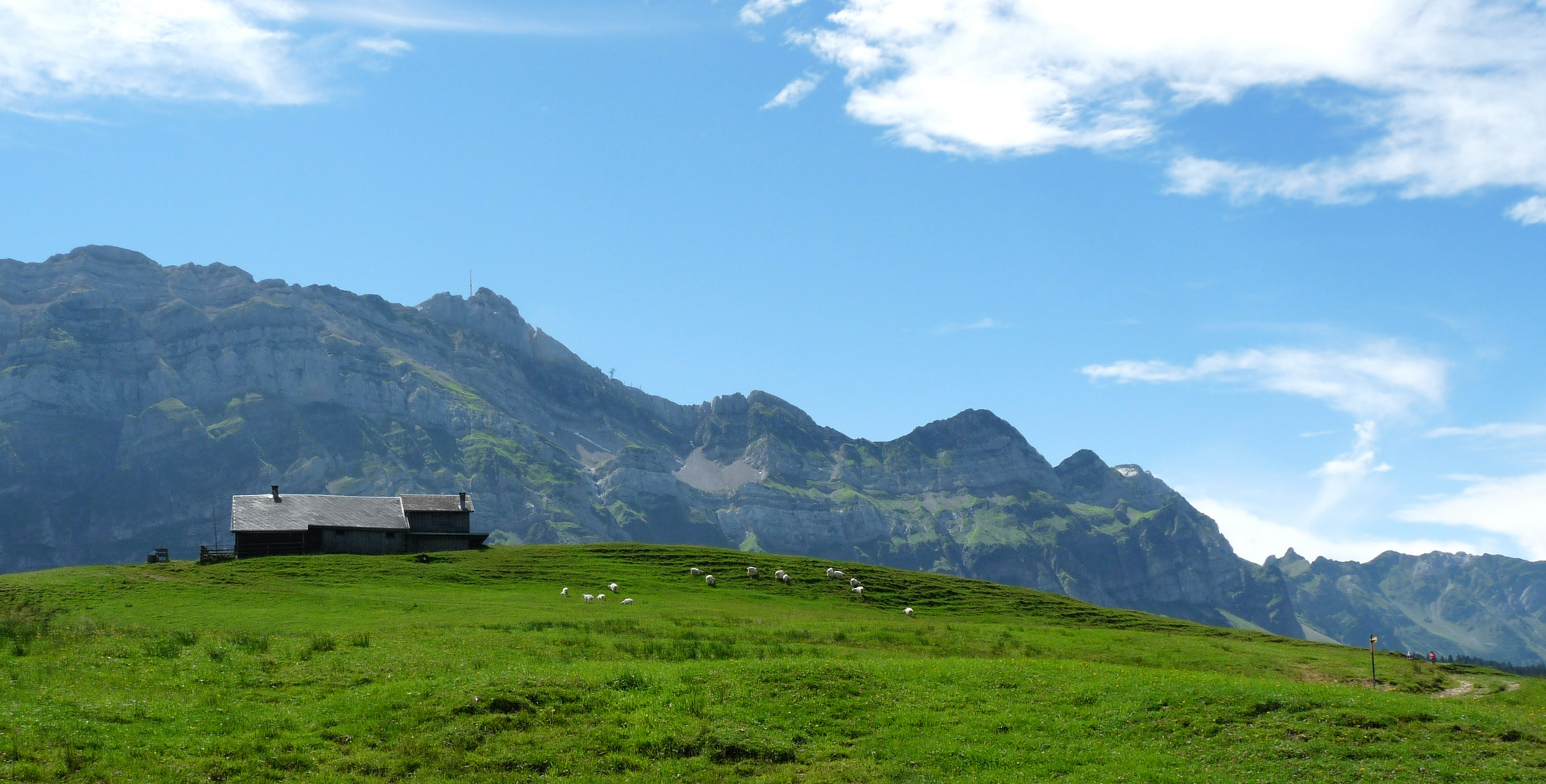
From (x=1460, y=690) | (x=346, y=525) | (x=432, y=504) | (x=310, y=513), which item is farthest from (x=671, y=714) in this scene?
(x=432, y=504)

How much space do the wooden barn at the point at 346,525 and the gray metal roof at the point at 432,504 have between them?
0.08 metres

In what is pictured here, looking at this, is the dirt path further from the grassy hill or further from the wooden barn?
the wooden barn

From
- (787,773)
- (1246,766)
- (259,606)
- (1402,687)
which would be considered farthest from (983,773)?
(259,606)

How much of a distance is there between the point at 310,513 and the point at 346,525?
446 centimetres

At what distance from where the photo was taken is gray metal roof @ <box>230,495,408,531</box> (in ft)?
350

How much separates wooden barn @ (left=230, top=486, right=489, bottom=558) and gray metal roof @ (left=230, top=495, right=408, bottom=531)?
73 millimetres

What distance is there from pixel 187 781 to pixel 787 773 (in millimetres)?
14573

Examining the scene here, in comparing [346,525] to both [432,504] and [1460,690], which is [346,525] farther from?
[1460,690]

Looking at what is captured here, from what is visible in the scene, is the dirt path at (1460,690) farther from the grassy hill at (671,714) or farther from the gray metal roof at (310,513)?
the gray metal roof at (310,513)

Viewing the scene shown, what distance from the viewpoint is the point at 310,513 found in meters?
110

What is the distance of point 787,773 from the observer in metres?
28.2

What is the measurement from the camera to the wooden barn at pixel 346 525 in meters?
106

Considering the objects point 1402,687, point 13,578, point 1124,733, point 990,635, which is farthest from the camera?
point 13,578

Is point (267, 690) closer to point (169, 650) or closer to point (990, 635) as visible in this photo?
point (169, 650)
